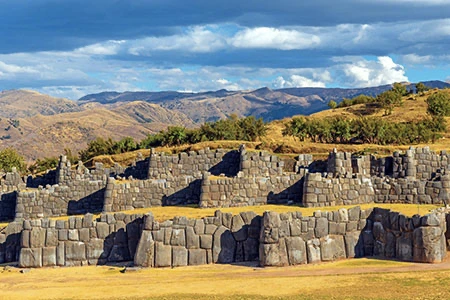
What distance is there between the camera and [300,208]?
3164cm

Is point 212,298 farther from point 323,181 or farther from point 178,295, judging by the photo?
point 323,181

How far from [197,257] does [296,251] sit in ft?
13.7

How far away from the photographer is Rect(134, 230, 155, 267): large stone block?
2708 centimetres

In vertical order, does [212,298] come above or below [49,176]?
below

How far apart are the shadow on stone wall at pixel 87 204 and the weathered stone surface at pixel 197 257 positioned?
432 inches

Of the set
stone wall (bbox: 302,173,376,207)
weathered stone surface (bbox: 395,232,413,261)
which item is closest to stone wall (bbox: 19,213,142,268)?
stone wall (bbox: 302,173,376,207)

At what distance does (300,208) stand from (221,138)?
3563cm

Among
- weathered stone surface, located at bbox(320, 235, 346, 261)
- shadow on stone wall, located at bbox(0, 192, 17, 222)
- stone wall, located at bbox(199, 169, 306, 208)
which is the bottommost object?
weathered stone surface, located at bbox(320, 235, 346, 261)

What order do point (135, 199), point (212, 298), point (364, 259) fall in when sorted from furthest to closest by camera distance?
point (135, 199)
point (364, 259)
point (212, 298)

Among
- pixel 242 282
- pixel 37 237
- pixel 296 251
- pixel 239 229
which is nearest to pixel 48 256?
pixel 37 237

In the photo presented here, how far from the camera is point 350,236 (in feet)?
90.2

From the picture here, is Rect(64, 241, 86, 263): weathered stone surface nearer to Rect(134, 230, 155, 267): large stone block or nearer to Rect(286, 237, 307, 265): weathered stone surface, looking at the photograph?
Rect(134, 230, 155, 267): large stone block

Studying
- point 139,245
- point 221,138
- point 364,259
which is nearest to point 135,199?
point 139,245

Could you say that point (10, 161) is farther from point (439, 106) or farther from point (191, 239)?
point (439, 106)
